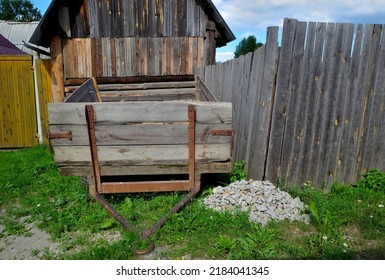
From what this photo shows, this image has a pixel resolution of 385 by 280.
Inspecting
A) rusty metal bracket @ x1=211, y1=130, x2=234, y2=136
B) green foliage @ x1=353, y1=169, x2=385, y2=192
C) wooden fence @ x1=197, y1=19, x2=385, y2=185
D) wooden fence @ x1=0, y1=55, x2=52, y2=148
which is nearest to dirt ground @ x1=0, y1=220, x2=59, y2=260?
rusty metal bracket @ x1=211, y1=130, x2=234, y2=136

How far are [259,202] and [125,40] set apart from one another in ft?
17.6

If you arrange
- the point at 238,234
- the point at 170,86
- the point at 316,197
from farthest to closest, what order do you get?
the point at 170,86
the point at 316,197
the point at 238,234

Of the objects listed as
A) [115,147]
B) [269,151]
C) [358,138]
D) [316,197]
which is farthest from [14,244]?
[358,138]

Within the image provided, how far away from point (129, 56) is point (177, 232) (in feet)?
17.6

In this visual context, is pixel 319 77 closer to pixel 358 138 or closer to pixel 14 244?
pixel 358 138

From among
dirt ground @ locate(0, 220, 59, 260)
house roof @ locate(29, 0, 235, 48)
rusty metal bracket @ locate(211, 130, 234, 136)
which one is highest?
house roof @ locate(29, 0, 235, 48)

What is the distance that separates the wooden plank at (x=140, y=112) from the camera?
329 cm

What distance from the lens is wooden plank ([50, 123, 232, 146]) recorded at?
133 inches

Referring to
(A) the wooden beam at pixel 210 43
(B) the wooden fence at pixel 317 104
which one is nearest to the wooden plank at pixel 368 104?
(B) the wooden fence at pixel 317 104

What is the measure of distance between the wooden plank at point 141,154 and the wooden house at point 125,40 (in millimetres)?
4434

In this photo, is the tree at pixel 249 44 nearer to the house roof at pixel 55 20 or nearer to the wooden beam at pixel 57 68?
the house roof at pixel 55 20

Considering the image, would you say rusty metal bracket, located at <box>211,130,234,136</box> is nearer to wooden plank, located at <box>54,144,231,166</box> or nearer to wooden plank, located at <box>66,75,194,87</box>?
wooden plank, located at <box>54,144,231,166</box>

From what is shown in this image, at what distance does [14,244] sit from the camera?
3.44 meters

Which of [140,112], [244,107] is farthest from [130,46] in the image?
[140,112]
